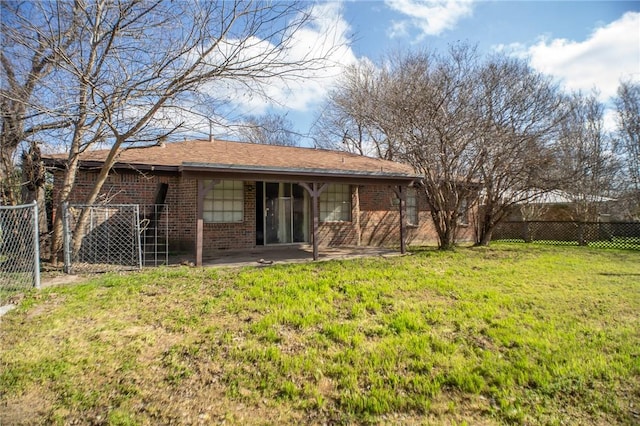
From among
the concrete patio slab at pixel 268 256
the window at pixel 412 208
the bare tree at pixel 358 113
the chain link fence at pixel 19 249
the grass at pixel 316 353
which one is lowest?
the grass at pixel 316 353

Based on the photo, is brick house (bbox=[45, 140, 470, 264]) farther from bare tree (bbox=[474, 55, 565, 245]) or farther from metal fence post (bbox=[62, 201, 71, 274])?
bare tree (bbox=[474, 55, 565, 245])

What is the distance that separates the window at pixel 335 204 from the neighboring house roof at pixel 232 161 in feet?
3.12

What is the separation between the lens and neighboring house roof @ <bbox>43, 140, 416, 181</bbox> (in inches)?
286

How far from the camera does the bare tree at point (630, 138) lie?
16859 mm

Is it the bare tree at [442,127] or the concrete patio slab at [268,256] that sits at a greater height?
the bare tree at [442,127]

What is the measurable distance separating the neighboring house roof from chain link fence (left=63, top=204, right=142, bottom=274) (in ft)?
4.48

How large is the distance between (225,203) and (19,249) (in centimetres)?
474

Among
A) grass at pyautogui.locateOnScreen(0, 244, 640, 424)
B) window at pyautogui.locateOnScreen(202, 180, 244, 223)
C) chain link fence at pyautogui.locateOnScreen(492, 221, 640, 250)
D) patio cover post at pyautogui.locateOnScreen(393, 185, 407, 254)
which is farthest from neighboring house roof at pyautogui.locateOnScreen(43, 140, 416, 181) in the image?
chain link fence at pyautogui.locateOnScreen(492, 221, 640, 250)

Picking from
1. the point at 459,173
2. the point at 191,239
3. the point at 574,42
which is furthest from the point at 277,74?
the point at 574,42

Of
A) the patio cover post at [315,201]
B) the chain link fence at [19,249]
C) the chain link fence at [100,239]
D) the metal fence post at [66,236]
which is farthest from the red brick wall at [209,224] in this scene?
the patio cover post at [315,201]

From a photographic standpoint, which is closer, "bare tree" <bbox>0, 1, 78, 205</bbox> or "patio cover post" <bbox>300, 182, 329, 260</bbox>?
"bare tree" <bbox>0, 1, 78, 205</bbox>

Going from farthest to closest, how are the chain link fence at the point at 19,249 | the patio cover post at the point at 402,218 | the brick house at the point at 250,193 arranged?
the patio cover post at the point at 402,218, the brick house at the point at 250,193, the chain link fence at the point at 19,249

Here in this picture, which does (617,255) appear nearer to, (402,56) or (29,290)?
(402,56)

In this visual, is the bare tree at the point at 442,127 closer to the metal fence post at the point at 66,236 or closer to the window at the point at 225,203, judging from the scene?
the window at the point at 225,203
